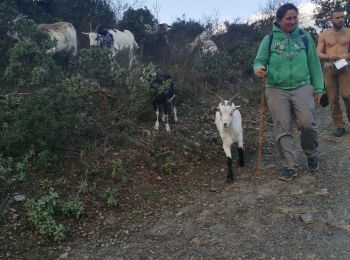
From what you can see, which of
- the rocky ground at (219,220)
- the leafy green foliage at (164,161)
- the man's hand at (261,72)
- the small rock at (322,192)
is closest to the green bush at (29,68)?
the leafy green foliage at (164,161)

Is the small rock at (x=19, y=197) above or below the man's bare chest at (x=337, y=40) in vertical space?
below

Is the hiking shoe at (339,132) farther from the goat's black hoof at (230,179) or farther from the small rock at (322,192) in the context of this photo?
the goat's black hoof at (230,179)

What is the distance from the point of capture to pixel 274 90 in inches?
204

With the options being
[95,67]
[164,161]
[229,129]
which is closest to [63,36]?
[95,67]

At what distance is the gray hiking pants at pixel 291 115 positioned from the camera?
5.03 metres

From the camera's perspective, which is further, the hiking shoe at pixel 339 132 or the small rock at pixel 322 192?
the hiking shoe at pixel 339 132

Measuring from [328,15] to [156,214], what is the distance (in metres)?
11.8

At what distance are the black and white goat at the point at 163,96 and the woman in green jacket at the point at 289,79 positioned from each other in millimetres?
2421

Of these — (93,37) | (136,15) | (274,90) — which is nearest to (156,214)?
(274,90)

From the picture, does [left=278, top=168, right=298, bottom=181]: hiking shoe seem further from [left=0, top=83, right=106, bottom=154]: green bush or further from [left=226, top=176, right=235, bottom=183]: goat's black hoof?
[left=0, top=83, right=106, bottom=154]: green bush

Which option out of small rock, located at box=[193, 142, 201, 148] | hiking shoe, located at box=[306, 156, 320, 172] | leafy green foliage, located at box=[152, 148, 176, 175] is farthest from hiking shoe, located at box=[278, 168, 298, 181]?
small rock, located at box=[193, 142, 201, 148]

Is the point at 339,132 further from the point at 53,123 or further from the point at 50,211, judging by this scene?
the point at 50,211

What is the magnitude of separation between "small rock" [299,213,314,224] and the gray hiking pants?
2.87ft

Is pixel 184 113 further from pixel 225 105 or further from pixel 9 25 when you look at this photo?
Result: pixel 9 25
